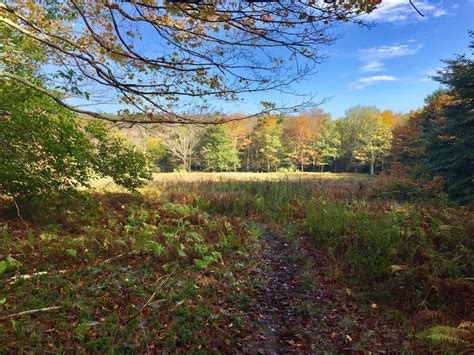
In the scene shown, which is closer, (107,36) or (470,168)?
(107,36)

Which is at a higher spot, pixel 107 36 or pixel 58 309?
pixel 107 36

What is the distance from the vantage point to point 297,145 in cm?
5175

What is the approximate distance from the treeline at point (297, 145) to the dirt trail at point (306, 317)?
39.5 meters

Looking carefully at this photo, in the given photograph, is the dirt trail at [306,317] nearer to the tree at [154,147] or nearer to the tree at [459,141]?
the tree at [154,147]

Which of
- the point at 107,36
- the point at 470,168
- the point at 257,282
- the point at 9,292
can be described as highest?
the point at 107,36

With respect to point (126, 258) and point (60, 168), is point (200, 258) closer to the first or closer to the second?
point (126, 258)

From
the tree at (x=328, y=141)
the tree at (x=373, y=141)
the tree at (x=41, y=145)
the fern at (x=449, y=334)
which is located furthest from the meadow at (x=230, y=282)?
the tree at (x=328, y=141)

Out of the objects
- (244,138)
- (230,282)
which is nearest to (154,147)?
(230,282)

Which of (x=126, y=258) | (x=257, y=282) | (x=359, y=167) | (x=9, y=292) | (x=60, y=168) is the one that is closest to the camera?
(x=9, y=292)

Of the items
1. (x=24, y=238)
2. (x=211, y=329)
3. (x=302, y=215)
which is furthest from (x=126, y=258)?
(x=302, y=215)

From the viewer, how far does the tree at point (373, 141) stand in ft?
140

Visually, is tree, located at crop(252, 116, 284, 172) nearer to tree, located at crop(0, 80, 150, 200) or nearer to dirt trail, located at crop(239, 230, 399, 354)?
tree, located at crop(0, 80, 150, 200)

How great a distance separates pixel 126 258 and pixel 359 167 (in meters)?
52.7

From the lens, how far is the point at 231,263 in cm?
636
